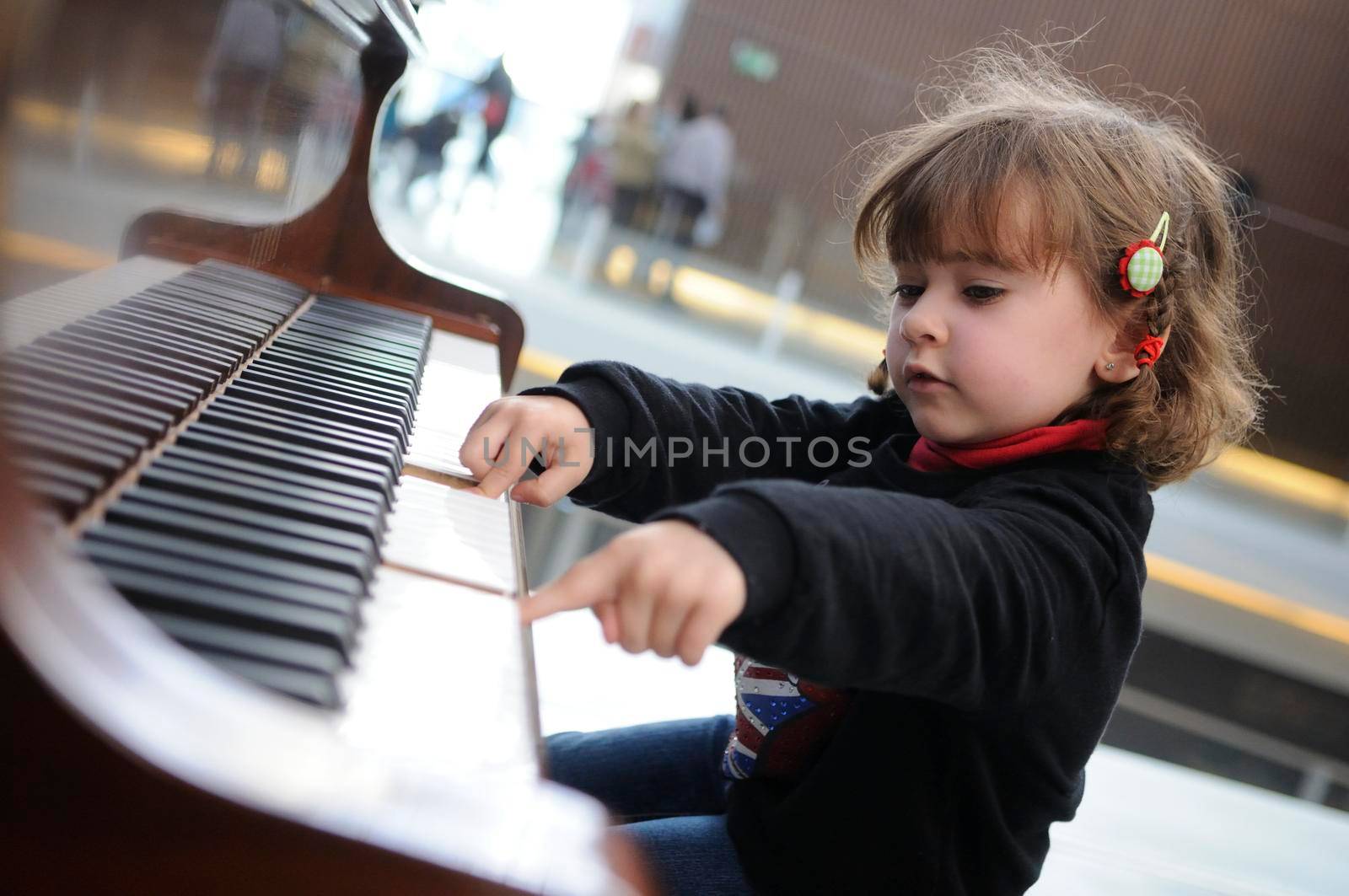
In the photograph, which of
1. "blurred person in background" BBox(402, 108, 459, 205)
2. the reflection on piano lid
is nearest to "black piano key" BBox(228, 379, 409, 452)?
the reflection on piano lid

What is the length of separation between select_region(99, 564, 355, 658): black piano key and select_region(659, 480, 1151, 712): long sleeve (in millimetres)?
200

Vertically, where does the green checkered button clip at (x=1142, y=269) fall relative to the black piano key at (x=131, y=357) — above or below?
above

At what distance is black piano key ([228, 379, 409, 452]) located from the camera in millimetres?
952

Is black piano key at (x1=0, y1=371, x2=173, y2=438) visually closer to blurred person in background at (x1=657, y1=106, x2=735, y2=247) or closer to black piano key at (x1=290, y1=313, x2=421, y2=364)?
black piano key at (x1=290, y1=313, x2=421, y2=364)

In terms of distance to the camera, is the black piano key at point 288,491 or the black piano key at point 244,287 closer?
the black piano key at point 288,491

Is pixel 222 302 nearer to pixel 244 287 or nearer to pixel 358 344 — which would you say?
pixel 244 287

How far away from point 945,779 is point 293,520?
55cm

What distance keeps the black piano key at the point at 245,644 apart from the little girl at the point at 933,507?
0.15 metres

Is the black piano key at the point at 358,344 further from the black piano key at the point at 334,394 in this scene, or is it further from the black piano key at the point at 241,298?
the black piano key at the point at 334,394

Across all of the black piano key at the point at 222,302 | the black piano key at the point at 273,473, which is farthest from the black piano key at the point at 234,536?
the black piano key at the point at 222,302

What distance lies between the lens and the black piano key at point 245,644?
1.74 ft

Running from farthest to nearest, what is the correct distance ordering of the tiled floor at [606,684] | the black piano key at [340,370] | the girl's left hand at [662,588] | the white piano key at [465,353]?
the tiled floor at [606,684] → the white piano key at [465,353] → the black piano key at [340,370] → the girl's left hand at [662,588]

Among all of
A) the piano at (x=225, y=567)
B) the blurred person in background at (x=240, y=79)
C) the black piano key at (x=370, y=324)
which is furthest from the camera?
the black piano key at (x=370, y=324)

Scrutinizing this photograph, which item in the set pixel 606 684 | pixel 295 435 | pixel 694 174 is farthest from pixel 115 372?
pixel 694 174
